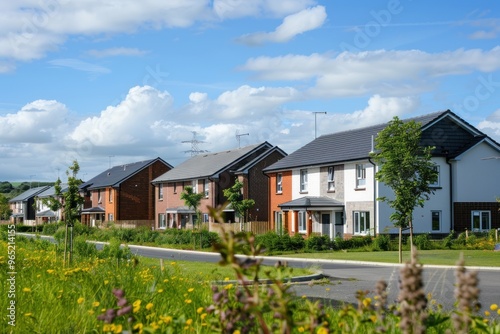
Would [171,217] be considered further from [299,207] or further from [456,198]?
[456,198]

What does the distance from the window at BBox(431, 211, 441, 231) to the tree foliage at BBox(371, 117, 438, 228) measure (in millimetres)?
12712

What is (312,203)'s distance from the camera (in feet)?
143

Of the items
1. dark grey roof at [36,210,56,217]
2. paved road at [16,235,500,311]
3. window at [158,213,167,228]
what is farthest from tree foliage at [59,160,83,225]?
dark grey roof at [36,210,56,217]

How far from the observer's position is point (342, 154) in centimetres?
4391

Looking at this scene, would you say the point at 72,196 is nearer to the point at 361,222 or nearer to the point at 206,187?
the point at 361,222

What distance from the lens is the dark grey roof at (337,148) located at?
42434 millimetres

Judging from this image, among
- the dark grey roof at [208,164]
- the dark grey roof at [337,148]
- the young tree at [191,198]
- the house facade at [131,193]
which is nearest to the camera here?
the dark grey roof at [337,148]

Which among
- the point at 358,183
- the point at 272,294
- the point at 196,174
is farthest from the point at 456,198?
the point at 272,294

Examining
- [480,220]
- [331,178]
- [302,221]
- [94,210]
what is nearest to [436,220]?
[480,220]

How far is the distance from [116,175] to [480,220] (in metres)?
48.9

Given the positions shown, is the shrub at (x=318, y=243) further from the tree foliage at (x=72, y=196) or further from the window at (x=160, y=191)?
the window at (x=160, y=191)

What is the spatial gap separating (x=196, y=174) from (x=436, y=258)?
116 ft

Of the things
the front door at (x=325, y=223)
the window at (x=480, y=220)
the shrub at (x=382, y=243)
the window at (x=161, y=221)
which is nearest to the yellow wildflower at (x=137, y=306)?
the shrub at (x=382, y=243)

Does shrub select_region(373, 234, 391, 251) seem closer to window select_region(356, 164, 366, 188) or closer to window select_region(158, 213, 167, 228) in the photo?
window select_region(356, 164, 366, 188)
